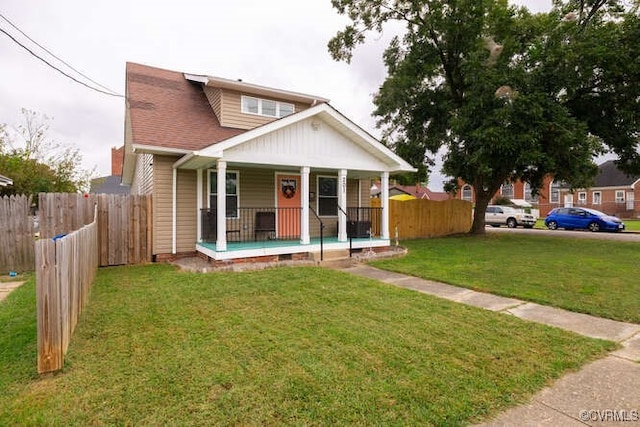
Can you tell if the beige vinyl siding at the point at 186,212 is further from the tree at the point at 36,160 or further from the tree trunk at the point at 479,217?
the tree at the point at 36,160

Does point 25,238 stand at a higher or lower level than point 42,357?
higher

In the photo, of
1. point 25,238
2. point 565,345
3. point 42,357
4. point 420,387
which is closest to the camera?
point 420,387

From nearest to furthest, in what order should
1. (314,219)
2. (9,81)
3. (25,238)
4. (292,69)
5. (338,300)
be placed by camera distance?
(338,300) < (25,238) < (314,219) < (9,81) < (292,69)

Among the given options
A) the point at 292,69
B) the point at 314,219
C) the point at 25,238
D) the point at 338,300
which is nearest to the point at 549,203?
the point at 292,69

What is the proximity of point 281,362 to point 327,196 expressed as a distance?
8.96 m

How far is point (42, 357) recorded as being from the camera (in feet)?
9.94

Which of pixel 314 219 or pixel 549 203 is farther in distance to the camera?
pixel 549 203

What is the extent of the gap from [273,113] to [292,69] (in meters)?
7.50

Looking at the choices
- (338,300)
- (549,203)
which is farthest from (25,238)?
(549,203)

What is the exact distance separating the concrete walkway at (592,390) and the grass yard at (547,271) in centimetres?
66

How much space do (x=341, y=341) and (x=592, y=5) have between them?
1805 cm

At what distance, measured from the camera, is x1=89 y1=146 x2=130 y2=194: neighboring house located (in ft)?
101

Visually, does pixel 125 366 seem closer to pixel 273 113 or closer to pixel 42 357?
pixel 42 357

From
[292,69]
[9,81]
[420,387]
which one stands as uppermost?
[292,69]
